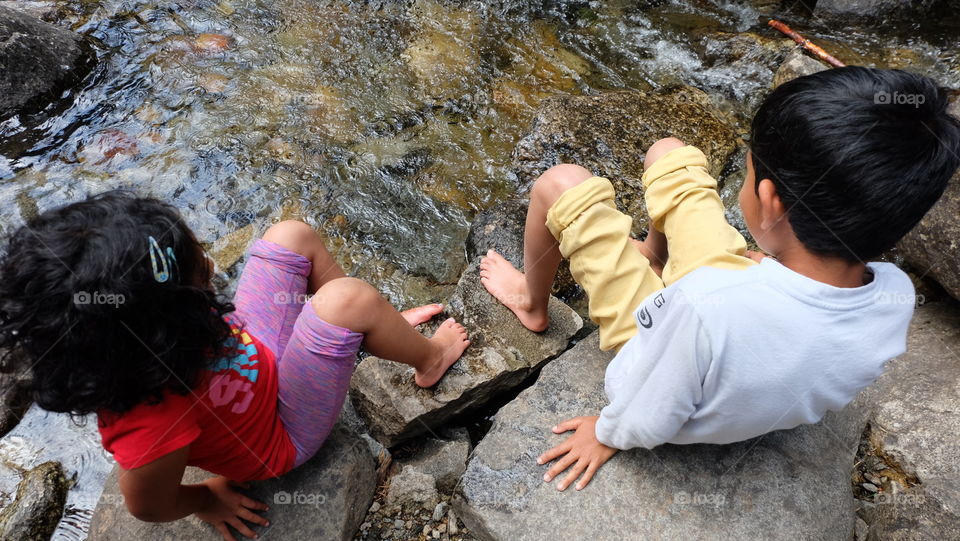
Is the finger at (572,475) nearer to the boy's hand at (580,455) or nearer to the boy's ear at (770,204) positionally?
the boy's hand at (580,455)

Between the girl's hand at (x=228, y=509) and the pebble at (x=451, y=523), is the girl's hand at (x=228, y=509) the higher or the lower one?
the higher one

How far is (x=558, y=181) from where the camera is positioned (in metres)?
2.12

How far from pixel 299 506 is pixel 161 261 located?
1.09 meters

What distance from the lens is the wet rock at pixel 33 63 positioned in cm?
396

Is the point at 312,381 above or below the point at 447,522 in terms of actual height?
above

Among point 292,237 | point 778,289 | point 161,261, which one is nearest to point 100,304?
point 161,261

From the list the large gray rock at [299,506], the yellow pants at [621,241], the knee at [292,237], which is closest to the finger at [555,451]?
the yellow pants at [621,241]

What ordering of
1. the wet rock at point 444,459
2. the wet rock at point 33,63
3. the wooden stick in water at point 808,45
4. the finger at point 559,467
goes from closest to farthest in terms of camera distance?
the finger at point 559,467 < the wet rock at point 444,459 < the wet rock at point 33,63 < the wooden stick in water at point 808,45

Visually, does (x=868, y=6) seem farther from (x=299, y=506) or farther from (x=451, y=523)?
(x=299, y=506)

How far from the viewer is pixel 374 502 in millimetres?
2285

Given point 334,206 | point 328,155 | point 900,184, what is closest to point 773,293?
point 900,184

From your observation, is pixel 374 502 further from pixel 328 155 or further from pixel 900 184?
pixel 328 155

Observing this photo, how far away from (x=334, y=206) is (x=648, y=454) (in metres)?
2.29

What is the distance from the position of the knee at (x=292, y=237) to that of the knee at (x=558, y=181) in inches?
35.7
